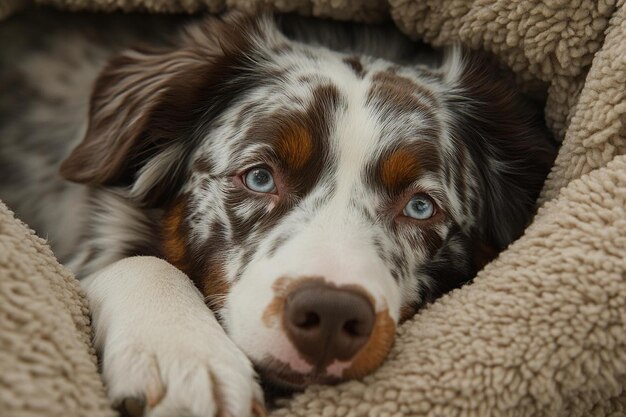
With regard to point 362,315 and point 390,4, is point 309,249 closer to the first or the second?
point 362,315

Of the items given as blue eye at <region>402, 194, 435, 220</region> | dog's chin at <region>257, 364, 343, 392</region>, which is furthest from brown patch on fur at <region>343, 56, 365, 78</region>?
dog's chin at <region>257, 364, 343, 392</region>

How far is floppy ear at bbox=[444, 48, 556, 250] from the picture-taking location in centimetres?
224

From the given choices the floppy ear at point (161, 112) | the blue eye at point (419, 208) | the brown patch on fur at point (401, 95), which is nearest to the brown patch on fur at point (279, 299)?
the blue eye at point (419, 208)

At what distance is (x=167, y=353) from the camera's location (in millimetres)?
1467

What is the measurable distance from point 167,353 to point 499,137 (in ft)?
4.19

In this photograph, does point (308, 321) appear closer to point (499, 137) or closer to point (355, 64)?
point (355, 64)

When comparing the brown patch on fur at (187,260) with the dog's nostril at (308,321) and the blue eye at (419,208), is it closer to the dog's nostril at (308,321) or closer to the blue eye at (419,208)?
the dog's nostril at (308,321)

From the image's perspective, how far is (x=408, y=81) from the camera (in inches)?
85.1

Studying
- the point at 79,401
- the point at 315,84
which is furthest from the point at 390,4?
the point at 79,401

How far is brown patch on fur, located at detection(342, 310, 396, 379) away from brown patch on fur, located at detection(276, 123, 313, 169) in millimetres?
476

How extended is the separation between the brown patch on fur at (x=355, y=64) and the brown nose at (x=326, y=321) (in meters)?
0.84

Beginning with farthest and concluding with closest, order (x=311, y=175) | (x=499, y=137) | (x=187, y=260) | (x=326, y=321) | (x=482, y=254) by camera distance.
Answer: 1. (x=499, y=137)
2. (x=482, y=254)
3. (x=187, y=260)
4. (x=311, y=175)
5. (x=326, y=321)

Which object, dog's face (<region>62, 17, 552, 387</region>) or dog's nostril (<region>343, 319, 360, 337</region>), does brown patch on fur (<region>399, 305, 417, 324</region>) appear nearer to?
dog's face (<region>62, 17, 552, 387</region>)

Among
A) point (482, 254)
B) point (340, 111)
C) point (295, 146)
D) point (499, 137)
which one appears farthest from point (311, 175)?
point (499, 137)
